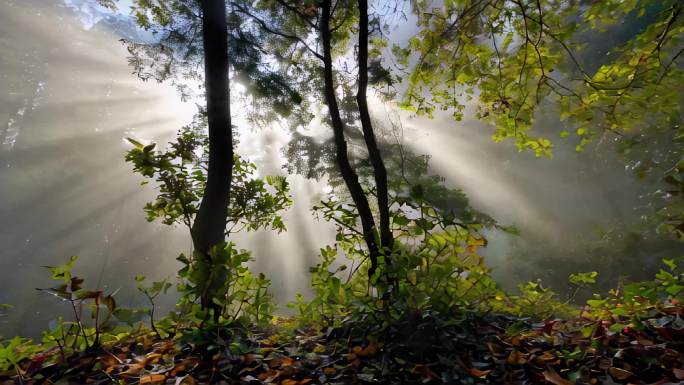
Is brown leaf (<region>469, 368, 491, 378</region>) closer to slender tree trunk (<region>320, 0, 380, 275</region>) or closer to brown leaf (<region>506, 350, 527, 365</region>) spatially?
brown leaf (<region>506, 350, 527, 365</region>)

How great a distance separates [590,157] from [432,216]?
17601 mm

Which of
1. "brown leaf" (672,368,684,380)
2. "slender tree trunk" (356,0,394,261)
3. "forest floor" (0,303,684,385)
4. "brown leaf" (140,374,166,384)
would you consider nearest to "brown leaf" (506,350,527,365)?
"forest floor" (0,303,684,385)

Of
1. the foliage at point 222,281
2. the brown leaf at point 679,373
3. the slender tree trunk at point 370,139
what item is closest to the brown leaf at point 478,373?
the brown leaf at point 679,373

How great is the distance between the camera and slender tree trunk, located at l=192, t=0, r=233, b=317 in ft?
8.13

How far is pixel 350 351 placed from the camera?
5.79ft

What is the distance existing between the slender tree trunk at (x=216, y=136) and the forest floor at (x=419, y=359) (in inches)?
32.6

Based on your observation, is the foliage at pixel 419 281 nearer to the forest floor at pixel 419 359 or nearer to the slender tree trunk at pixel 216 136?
the forest floor at pixel 419 359

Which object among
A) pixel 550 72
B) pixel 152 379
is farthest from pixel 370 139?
pixel 152 379

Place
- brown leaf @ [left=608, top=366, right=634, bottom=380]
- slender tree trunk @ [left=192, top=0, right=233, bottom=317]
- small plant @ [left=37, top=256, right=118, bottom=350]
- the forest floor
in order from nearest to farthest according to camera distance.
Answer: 1. brown leaf @ [left=608, top=366, right=634, bottom=380]
2. the forest floor
3. small plant @ [left=37, top=256, right=118, bottom=350]
4. slender tree trunk @ [left=192, top=0, right=233, bottom=317]

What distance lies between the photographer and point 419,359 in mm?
1583

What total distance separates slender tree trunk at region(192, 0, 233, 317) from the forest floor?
0.83m

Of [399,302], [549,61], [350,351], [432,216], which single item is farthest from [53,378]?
[549,61]

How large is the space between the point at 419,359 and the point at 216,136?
2.08m

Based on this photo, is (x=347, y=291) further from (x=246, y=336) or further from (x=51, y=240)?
(x=51, y=240)
